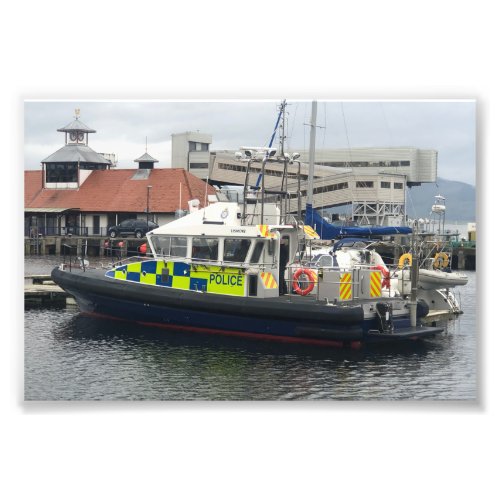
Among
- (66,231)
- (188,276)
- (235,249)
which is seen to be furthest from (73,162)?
(235,249)

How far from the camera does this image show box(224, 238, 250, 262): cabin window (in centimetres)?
1822

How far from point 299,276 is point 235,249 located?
1.37 metres

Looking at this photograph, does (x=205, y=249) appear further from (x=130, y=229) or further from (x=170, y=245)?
(x=130, y=229)

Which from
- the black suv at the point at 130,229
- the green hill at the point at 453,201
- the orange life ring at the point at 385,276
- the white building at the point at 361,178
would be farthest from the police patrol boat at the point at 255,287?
the black suv at the point at 130,229

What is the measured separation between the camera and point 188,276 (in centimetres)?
1875

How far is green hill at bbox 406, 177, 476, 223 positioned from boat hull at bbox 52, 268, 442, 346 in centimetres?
259

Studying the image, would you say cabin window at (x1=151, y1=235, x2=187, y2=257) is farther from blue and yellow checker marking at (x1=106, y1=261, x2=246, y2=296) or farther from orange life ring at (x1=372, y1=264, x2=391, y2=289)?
orange life ring at (x1=372, y1=264, x2=391, y2=289)
